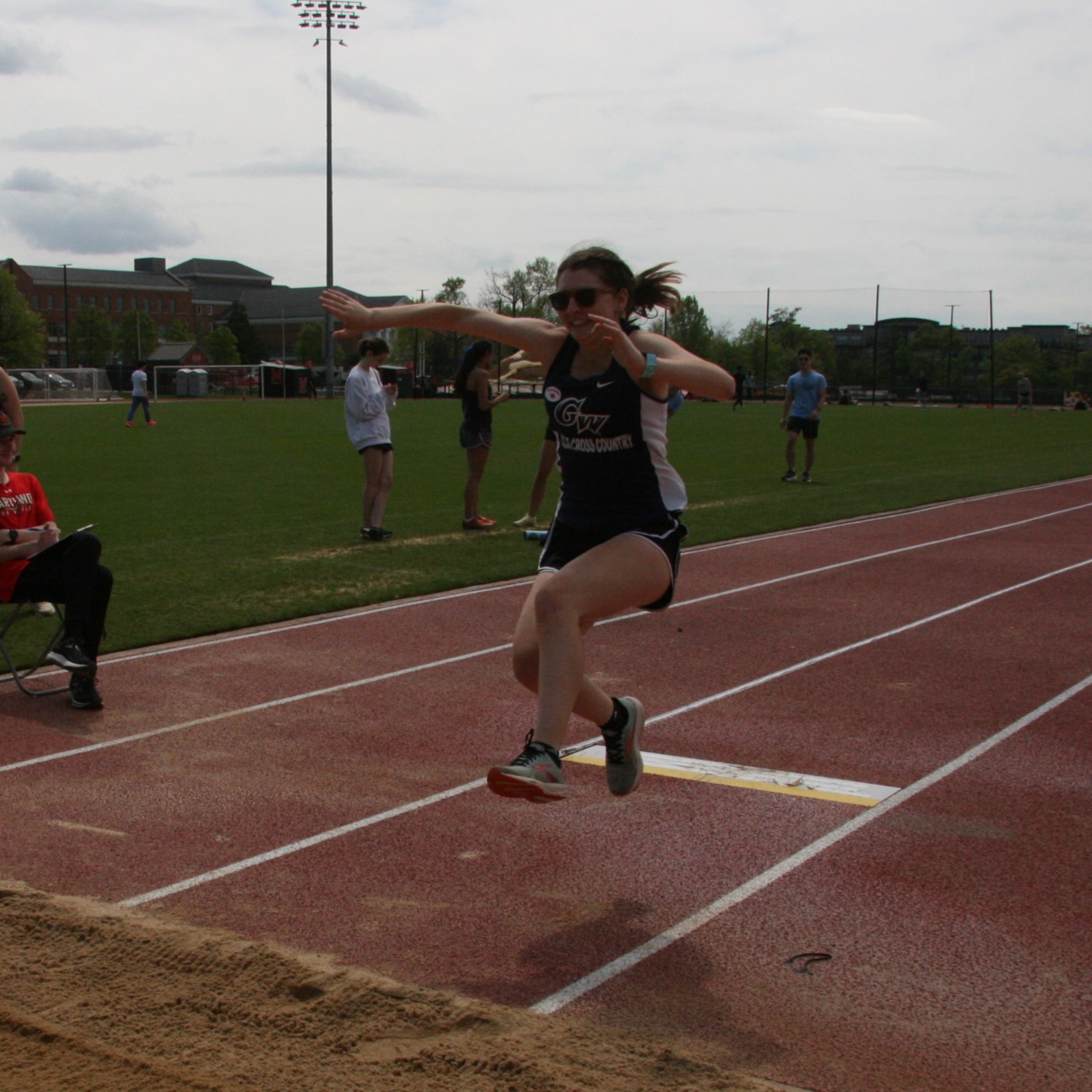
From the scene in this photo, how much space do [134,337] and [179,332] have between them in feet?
89.9

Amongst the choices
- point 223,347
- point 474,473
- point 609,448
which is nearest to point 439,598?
point 474,473

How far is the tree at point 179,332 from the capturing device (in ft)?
512

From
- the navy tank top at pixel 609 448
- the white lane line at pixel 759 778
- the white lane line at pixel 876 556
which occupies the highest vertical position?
the navy tank top at pixel 609 448

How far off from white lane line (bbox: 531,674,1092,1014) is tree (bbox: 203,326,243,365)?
131 metres

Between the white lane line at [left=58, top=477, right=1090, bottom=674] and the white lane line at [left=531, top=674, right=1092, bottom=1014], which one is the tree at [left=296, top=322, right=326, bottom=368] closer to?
the white lane line at [left=58, top=477, right=1090, bottom=674]

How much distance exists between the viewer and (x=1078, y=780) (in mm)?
5320

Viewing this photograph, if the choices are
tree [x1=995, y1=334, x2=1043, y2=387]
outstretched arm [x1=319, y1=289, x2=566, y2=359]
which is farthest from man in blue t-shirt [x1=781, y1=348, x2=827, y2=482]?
tree [x1=995, y1=334, x2=1043, y2=387]

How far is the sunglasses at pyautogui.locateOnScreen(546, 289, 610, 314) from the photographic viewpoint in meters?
4.29

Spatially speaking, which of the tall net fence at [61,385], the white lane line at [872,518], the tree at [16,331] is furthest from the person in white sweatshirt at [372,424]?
the tree at [16,331]

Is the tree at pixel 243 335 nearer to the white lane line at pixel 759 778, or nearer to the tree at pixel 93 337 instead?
the tree at pixel 93 337

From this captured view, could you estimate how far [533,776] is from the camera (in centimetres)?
395

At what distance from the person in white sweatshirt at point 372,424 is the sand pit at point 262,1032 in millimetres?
8756

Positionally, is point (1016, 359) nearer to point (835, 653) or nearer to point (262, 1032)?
point (835, 653)

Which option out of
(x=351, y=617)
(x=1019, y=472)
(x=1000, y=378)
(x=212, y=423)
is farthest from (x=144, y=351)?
(x=351, y=617)
